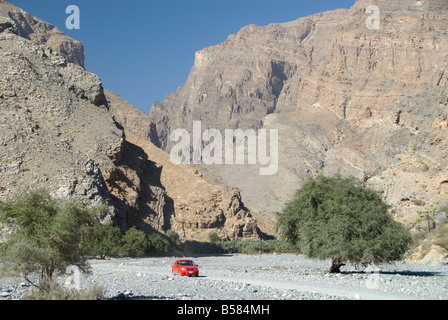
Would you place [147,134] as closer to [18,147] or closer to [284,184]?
[284,184]

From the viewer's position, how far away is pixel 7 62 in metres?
62.5

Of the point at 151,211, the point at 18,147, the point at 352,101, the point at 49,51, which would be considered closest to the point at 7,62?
the point at 49,51

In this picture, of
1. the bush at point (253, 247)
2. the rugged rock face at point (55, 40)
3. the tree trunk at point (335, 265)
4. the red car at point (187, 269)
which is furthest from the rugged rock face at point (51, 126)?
Result: the rugged rock face at point (55, 40)

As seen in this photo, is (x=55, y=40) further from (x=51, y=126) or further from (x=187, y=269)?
(x=187, y=269)

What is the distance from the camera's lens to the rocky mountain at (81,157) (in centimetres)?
5138

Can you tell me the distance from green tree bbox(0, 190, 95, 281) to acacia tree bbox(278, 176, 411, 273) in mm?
14539

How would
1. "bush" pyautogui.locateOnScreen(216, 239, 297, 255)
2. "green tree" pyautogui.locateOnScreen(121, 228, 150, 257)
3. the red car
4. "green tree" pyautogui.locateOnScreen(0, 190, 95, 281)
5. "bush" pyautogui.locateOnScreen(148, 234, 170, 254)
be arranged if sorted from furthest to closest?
"bush" pyautogui.locateOnScreen(216, 239, 297, 255) < "bush" pyautogui.locateOnScreen(148, 234, 170, 254) < "green tree" pyautogui.locateOnScreen(121, 228, 150, 257) < the red car < "green tree" pyautogui.locateOnScreen(0, 190, 95, 281)

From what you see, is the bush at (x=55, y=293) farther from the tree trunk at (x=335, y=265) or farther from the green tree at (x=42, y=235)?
the tree trunk at (x=335, y=265)

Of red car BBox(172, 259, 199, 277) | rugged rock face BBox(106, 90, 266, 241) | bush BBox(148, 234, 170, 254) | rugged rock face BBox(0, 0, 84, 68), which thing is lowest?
red car BBox(172, 259, 199, 277)

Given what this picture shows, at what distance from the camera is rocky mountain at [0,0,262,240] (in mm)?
51375

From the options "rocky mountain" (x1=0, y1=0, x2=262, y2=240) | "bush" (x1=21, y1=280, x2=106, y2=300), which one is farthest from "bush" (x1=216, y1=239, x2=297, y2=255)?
"bush" (x1=21, y1=280, x2=106, y2=300)

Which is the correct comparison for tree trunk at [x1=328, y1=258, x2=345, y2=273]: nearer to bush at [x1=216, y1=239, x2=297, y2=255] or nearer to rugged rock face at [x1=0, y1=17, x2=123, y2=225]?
rugged rock face at [x1=0, y1=17, x2=123, y2=225]
